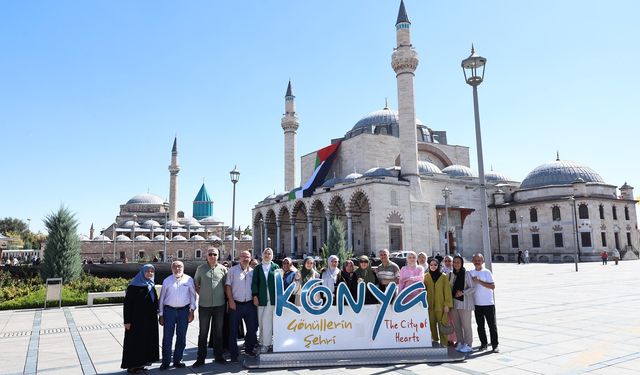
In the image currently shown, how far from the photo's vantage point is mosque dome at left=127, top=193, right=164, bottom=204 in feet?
243

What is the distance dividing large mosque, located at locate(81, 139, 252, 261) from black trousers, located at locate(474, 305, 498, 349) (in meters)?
38.3

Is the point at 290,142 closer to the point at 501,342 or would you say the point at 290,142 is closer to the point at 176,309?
the point at 501,342

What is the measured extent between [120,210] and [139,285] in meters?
73.1

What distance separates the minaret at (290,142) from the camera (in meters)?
50.8

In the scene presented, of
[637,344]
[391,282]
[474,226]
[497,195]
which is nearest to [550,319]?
[637,344]

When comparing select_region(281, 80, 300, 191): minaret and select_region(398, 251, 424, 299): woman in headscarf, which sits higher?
select_region(281, 80, 300, 191): minaret

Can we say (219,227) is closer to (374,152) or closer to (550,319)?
(374,152)

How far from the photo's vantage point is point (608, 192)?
42.6m

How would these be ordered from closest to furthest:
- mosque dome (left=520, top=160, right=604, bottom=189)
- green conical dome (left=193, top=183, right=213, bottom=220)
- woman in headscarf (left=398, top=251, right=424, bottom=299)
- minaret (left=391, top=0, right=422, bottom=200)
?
woman in headscarf (left=398, top=251, right=424, bottom=299) → minaret (left=391, top=0, right=422, bottom=200) → mosque dome (left=520, top=160, right=604, bottom=189) → green conical dome (left=193, top=183, right=213, bottom=220)

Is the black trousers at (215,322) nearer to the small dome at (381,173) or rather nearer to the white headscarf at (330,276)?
the white headscarf at (330,276)

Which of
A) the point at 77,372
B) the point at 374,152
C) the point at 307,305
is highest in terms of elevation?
the point at 374,152

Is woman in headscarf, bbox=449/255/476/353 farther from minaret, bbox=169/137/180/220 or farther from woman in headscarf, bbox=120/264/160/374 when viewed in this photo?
minaret, bbox=169/137/180/220

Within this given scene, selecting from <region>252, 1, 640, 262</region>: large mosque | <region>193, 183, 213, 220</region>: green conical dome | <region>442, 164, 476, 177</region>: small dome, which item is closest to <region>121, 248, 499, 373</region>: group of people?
<region>252, 1, 640, 262</region>: large mosque

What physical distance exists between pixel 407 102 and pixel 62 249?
28.2 m
